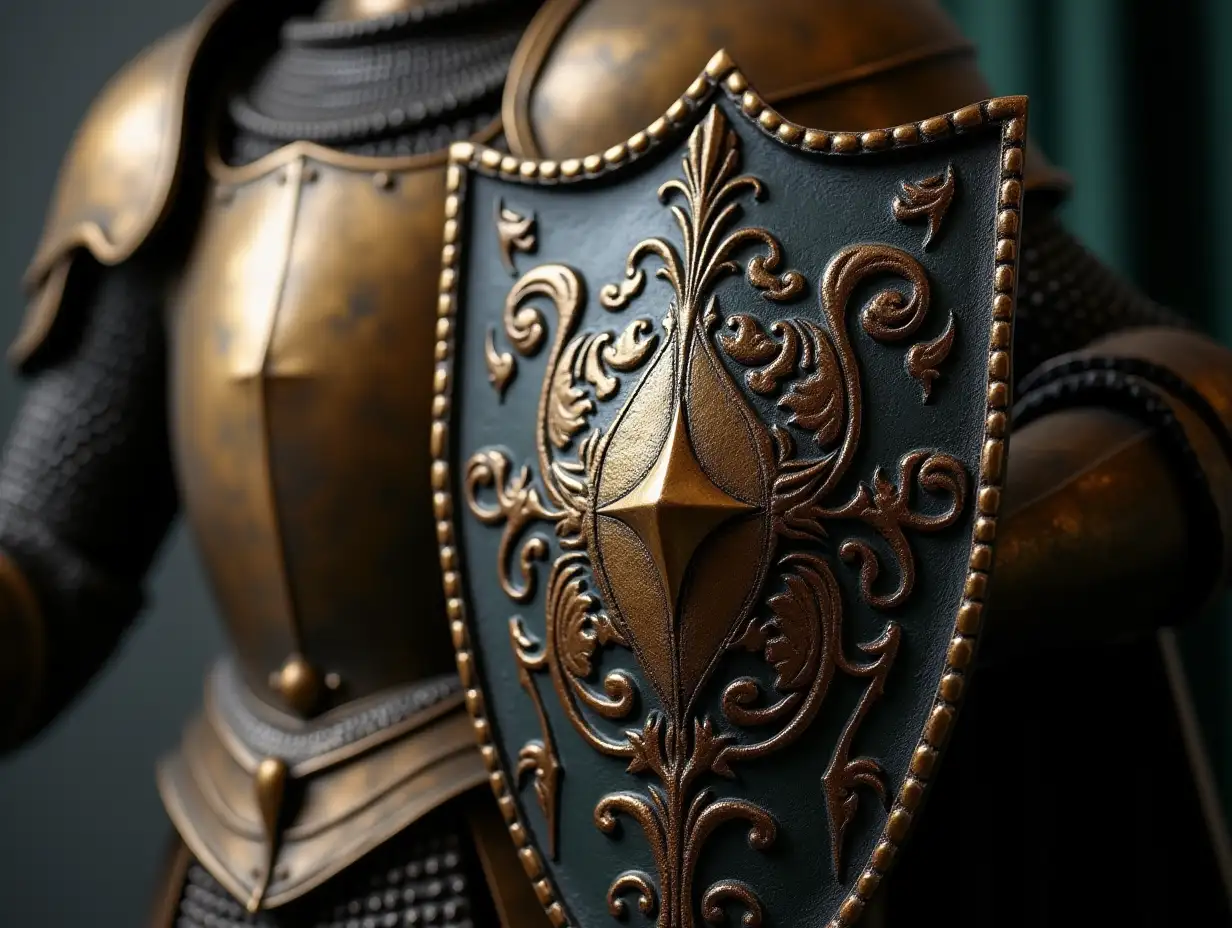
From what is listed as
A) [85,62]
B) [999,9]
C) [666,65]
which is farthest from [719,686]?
[85,62]

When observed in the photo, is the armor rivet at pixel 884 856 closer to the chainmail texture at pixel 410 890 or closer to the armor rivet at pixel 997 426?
the armor rivet at pixel 997 426

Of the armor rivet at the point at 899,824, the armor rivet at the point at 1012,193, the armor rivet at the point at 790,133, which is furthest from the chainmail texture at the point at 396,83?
the armor rivet at the point at 899,824

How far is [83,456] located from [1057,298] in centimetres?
63

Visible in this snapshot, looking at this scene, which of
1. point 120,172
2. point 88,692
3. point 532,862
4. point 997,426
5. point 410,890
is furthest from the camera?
point 88,692

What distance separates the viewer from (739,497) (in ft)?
2.09

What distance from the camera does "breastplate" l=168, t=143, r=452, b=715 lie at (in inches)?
32.6

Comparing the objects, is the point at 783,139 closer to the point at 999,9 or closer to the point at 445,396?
the point at 445,396

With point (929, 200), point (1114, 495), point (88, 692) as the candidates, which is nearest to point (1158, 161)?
point (1114, 495)

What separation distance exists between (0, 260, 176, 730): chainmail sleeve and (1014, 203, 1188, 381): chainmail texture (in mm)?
550

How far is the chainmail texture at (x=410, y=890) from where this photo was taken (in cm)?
81

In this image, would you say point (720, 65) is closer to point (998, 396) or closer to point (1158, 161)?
point (998, 396)

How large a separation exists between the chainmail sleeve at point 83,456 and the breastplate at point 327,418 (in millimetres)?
108

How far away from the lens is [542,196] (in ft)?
2.39

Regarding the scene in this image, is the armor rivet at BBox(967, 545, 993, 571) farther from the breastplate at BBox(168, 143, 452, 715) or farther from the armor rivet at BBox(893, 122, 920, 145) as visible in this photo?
the breastplate at BBox(168, 143, 452, 715)
